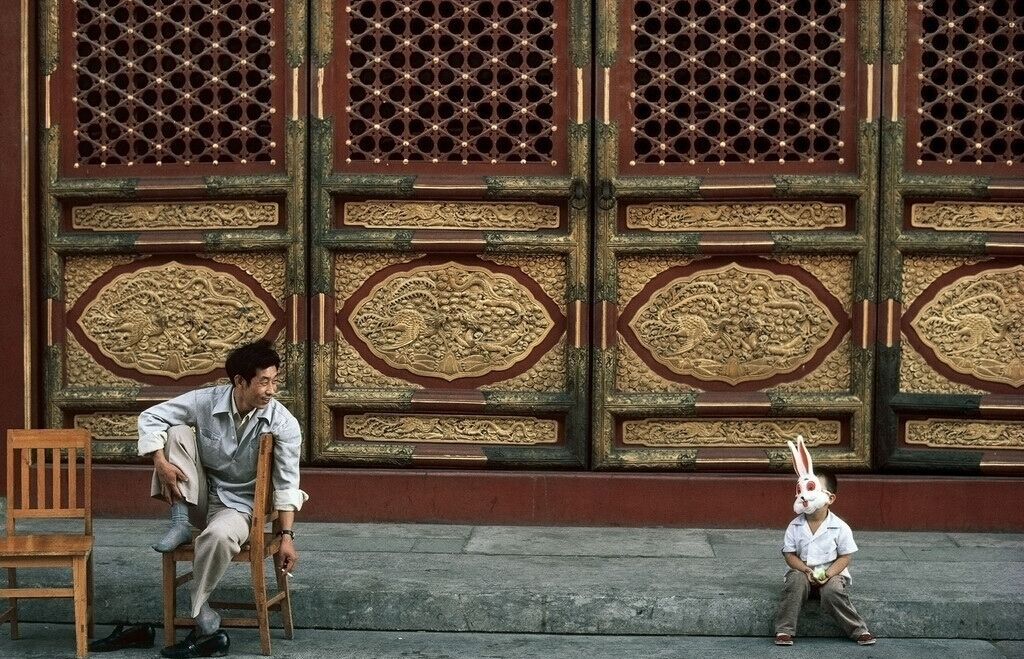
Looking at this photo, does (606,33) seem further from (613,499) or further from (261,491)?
(261,491)

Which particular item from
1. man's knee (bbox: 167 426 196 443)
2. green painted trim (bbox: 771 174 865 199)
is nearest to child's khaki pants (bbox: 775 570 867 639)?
green painted trim (bbox: 771 174 865 199)

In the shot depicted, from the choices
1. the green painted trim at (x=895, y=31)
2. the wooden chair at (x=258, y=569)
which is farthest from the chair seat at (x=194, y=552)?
the green painted trim at (x=895, y=31)

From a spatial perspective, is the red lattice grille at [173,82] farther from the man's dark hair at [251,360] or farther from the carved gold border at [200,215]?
the man's dark hair at [251,360]

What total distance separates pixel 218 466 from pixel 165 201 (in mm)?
2445

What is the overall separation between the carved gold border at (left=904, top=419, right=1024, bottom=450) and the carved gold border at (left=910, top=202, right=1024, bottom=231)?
1.06 m

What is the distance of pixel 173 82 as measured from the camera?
812 cm

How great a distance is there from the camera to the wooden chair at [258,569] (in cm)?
582

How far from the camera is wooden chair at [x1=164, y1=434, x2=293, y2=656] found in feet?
19.1

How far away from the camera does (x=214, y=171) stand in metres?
8.03

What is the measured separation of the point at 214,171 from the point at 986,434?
4.54 m

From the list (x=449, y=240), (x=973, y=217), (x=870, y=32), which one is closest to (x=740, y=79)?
(x=870, y=32)

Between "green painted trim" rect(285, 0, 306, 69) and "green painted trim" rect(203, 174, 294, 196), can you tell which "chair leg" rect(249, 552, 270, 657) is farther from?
"green painted trim" rect(285, 0, 306, 69)

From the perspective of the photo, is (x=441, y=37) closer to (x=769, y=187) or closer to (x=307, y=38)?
(x=307, y=38)

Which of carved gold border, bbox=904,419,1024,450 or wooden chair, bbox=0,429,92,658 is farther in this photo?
carved gold border, bbox=904,419,1024,450
